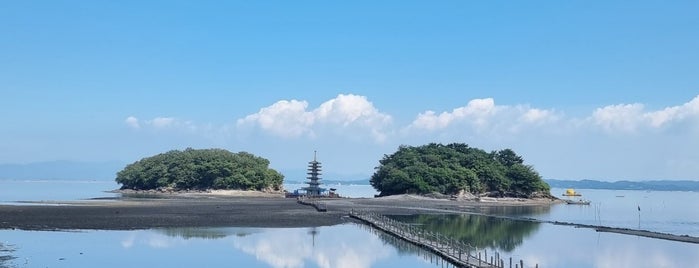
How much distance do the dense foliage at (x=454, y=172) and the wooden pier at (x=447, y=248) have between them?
59385 mm

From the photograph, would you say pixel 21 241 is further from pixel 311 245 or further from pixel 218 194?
pixel 218 194

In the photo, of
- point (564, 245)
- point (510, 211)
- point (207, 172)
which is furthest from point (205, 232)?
point (207, 172)

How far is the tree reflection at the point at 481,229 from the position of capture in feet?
157

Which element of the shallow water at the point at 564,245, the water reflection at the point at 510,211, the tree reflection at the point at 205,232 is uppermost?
the water reflection at the point at 510,211

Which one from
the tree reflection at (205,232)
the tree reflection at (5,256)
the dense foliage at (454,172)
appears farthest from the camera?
the dense foliage at (454,172)

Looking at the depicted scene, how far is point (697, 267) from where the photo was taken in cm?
3797

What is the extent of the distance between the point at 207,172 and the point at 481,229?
286 ft

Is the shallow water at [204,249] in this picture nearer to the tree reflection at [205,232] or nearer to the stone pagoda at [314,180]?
the tree reflection at [205,232]

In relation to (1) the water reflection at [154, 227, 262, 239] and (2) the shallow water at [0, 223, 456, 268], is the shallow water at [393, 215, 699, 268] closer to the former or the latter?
(2) the shallow water at [0, 223, 456, 268]

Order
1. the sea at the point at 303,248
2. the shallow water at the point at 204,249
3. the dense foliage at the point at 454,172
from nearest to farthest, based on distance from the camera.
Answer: the shallow water at the point at 204,249 < the sea at the point at 303,248 < the dense foliage at the point at 454,172

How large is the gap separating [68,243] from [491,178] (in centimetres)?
9603

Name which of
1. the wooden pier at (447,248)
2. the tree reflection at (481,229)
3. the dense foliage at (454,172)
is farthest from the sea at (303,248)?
the dense foliage at (454,172)

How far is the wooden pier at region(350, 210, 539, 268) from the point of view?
99.4ft

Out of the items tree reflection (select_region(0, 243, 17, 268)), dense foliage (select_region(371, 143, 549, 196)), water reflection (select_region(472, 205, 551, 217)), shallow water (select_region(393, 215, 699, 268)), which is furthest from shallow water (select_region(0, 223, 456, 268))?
dense foliage (select_region(371, 143, 549, 196))
